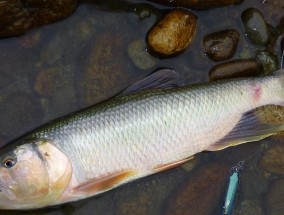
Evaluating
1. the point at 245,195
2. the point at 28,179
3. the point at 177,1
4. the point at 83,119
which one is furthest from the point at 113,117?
the point at 245,195

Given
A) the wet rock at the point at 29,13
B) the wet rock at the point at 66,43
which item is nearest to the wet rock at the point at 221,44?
the wet rock at the point at 66,43

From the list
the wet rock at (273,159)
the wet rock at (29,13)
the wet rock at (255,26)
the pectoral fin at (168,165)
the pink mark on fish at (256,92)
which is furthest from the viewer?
the wet rock at (273,159)

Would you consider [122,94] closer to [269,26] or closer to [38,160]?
[38,160]

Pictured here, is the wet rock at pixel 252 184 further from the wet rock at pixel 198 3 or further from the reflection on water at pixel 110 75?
the wet rock at pixel 198 3

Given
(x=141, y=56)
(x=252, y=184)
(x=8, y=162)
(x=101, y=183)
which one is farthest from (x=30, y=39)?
(x=252, y=184)

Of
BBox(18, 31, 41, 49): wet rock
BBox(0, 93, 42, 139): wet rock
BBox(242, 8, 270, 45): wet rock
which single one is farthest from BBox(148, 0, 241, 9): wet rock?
BBox(0, 93, 42, 139): wet rock

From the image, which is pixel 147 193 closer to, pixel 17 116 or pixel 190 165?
pixel 190 165
